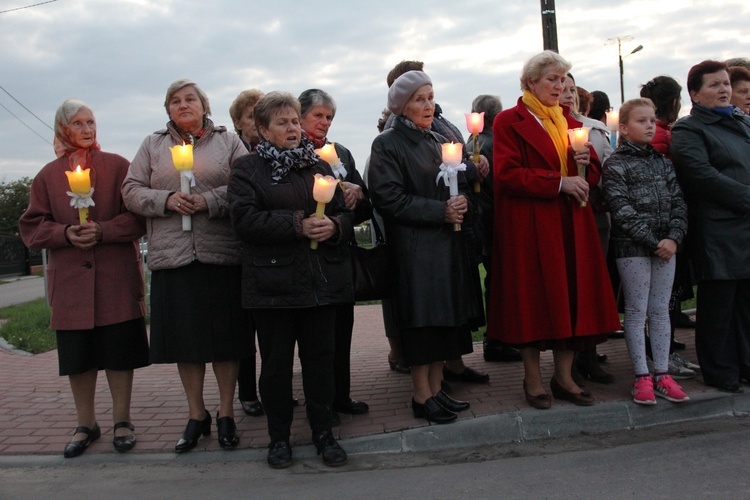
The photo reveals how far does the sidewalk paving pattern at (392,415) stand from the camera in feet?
13.8

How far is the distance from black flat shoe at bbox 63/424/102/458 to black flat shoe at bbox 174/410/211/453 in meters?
0.63

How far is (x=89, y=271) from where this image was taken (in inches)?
169

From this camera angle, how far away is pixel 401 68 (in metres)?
5.25

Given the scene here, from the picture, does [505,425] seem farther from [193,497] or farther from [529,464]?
[193,497]

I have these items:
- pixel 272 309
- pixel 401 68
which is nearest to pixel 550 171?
pixel 401 68

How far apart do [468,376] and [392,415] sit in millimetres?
955

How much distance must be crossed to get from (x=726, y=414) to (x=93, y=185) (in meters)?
4.53

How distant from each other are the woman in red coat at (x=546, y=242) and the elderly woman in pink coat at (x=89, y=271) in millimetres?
2484

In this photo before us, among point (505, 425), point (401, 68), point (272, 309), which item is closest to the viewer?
point (272, 309)

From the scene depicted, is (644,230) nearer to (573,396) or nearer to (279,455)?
(573,396)

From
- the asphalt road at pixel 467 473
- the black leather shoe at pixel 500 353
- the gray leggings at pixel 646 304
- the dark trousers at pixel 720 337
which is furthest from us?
the black leather shoe at pixel 500 353

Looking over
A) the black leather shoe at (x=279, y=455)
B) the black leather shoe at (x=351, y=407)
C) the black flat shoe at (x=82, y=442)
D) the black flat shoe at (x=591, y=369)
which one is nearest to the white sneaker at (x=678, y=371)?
the black flat shoe at (x=591, y=369)

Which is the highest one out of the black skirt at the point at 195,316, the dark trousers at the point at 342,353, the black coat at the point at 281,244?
the black coat at the point at 281,244

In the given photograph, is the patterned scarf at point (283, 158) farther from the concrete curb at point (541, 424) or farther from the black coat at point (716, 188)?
the black coat at point (716, 188)
